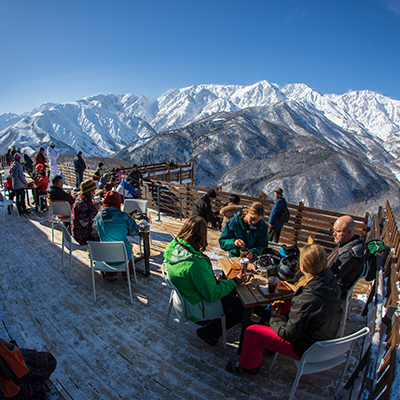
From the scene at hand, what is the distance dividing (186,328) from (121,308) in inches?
39.7

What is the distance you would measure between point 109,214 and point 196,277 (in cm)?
185

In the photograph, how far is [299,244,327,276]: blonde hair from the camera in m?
1.87

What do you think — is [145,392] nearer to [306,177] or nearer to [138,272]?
[138,272]

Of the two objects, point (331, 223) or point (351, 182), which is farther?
point (351, 182)

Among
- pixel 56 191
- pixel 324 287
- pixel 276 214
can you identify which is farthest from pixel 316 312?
pixel 56 191

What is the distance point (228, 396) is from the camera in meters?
2.12

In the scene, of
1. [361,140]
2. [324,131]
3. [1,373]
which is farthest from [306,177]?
[361,140]

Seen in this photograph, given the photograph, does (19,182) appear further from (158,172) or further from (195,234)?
(158,172)

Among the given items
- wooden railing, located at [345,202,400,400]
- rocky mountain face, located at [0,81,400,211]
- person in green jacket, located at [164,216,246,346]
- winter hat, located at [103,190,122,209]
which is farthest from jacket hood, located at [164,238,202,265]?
rocky mountain face, located at [0,81,400,211]

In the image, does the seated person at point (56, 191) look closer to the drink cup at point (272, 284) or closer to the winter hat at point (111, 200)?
the winter hat at point (111, 200)

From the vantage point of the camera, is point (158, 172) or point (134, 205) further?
point (158, 172)

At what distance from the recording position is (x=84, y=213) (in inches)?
157

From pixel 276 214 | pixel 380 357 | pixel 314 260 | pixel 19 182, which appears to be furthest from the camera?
pixel 19 182

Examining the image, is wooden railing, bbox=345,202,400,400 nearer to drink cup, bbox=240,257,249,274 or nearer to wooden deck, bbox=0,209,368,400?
wooden deck, bbox=0,209,368,400
